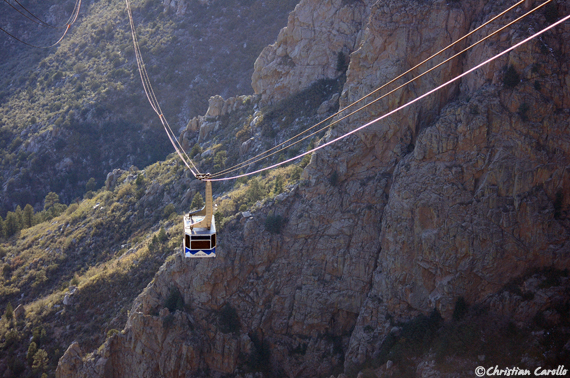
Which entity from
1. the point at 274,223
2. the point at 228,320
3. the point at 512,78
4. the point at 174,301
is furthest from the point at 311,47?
the point at 228,320

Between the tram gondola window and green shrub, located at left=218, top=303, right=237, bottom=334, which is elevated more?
the tram gondola window

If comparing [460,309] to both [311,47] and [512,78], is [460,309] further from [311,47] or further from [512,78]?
[311,47]

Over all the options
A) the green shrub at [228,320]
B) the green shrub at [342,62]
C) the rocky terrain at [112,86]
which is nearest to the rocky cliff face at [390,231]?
the green shrub at [228,320]

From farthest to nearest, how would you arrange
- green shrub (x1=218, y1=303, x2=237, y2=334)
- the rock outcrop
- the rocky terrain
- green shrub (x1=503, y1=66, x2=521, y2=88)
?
the rocky terrain < the rock outcrop < green shrub (x1=218, y1=303, x2=237, y2=334) < green shrub (x1=503, y1=66, x2=521, y2=88)

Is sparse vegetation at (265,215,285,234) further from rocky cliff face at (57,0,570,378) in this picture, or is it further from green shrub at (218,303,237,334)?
green shrub at (218,303,237,334)

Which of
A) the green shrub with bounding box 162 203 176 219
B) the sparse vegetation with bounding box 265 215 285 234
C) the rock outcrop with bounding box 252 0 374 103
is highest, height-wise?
the rock outcrop with bounding box 252 0 374 103

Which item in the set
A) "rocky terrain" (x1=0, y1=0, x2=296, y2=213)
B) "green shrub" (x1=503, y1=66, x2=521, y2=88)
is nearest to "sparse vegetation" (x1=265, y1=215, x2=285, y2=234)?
"green shrub" (x1=503, y1=66, x2=521, y2=88)

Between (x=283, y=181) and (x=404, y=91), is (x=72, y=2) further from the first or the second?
(x=404, y=91)

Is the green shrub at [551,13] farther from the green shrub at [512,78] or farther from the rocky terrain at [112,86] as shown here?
the rocky terrain at [112,86]
